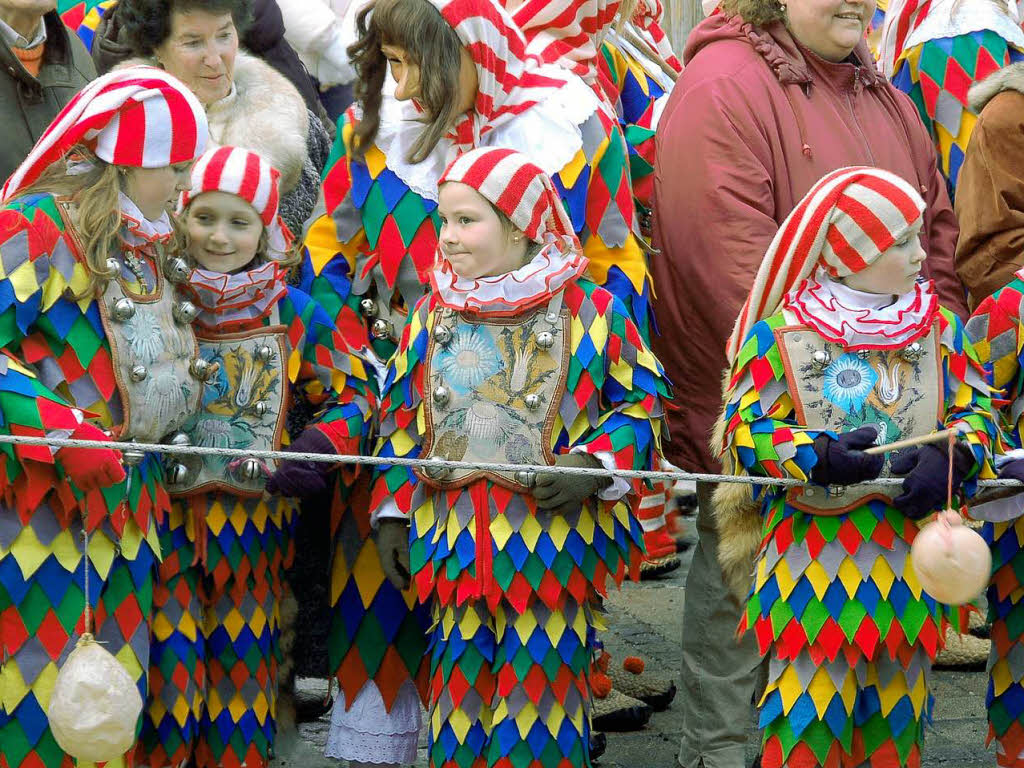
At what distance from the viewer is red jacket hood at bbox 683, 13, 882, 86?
4090mm

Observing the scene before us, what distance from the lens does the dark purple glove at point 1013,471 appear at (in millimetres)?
3443

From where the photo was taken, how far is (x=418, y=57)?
366 cm

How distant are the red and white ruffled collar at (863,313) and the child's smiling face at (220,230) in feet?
4.02

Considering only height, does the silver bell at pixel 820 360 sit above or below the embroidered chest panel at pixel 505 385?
→ above

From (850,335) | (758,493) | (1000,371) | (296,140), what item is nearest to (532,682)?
(758,493)

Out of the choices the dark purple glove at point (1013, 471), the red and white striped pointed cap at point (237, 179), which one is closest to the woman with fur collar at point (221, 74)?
the red and white striped pointed cap at point (237, 179)

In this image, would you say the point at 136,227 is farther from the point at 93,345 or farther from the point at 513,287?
the point at 513,287

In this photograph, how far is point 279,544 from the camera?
12.6ft

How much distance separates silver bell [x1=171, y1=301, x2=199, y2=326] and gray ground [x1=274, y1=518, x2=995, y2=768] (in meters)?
1.19

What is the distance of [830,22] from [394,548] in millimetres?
1701

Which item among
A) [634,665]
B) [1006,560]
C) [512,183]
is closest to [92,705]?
[512,183]

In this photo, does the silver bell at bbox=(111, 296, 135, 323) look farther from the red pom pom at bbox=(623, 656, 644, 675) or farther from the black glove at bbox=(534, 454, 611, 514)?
the red pom pom at bbox=(623, 656, 644, 675)

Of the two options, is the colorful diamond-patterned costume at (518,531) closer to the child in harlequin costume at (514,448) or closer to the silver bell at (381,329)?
the child in harlequin costume at (514,448)

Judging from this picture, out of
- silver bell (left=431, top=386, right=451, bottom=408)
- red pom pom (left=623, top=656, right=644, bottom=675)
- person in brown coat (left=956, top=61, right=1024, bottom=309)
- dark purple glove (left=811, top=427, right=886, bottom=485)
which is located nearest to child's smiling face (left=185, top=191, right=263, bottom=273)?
silver bell (left=431, top=386, right=451, bottom=408)
